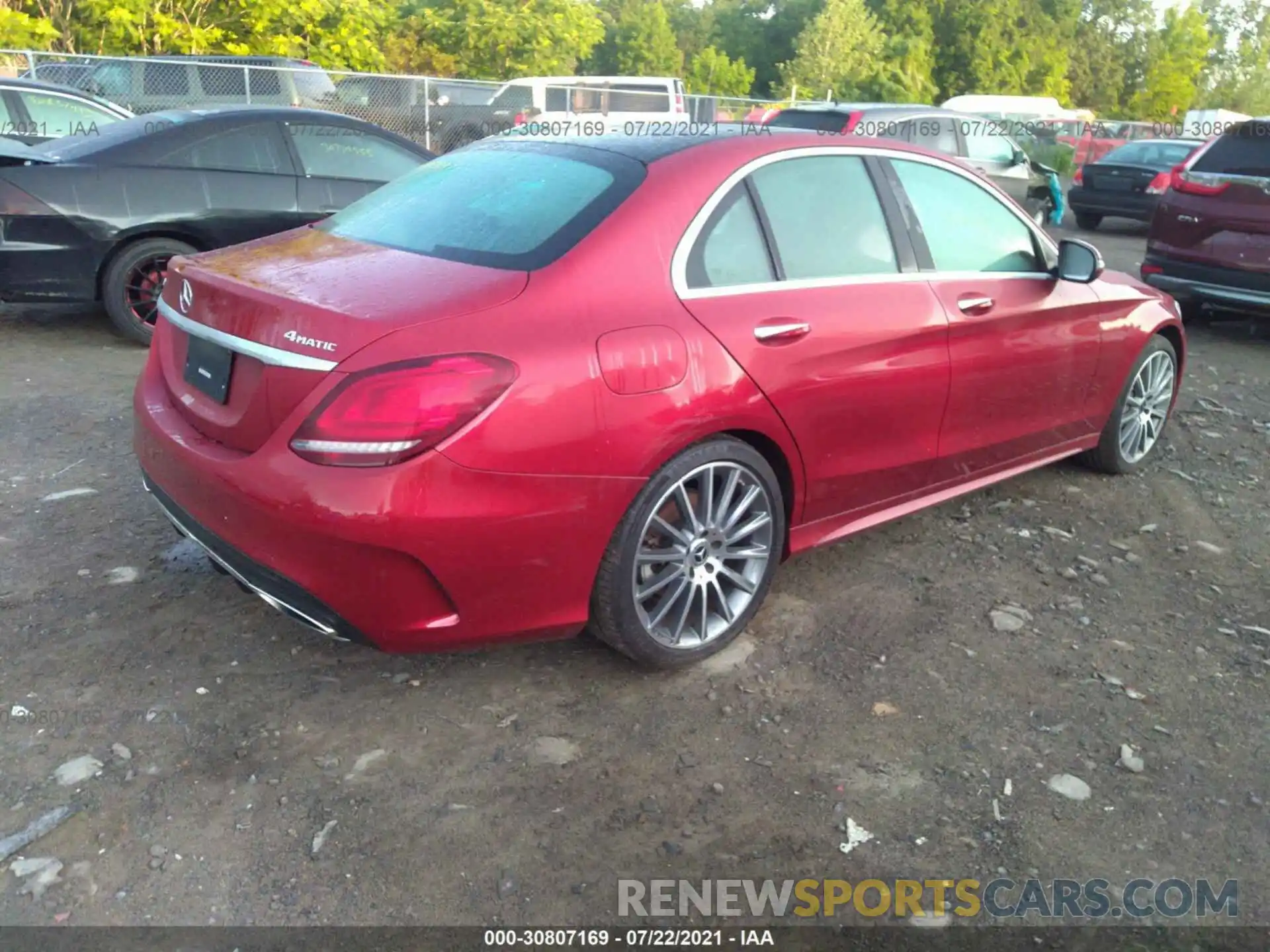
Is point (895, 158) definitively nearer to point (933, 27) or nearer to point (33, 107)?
point (33, 107)

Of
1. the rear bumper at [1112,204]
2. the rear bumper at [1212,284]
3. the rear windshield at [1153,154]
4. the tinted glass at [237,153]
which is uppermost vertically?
the tinted glass at [237,153]

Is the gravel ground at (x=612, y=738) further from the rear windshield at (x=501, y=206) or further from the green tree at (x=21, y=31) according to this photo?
the green tree at (x=21, y=31)

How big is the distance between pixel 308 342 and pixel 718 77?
5551 cm

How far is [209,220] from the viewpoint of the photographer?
6.87 metres

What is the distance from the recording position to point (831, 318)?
353cm

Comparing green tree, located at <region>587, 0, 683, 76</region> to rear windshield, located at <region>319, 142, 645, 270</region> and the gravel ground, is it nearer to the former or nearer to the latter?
rear windshield, located at <region>319, 142, 645, 270</region>

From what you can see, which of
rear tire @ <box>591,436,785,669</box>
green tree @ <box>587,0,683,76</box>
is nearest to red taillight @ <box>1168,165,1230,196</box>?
rear tire @ <box>591,436,785,669</box>

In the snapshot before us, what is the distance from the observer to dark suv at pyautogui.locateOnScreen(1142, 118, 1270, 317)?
316 inches

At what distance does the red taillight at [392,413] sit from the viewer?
104 inches

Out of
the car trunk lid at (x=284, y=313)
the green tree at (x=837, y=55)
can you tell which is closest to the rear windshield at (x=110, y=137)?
the car trunk lid at (x=284, y=313)

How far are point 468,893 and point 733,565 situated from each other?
55.8 inches

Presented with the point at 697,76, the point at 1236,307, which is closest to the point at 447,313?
the point at 1236,307

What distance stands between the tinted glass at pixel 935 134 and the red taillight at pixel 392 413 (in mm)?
10322

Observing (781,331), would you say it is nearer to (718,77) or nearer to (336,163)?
(336,163)
